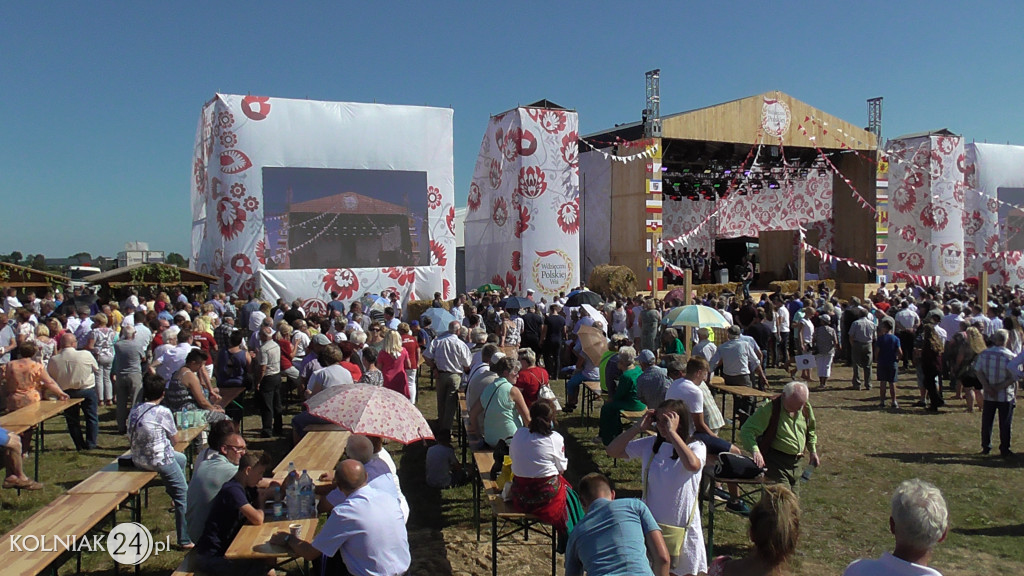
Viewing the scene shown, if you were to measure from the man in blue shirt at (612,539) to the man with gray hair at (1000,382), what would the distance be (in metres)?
5.74

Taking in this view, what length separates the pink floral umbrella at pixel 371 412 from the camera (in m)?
4.41

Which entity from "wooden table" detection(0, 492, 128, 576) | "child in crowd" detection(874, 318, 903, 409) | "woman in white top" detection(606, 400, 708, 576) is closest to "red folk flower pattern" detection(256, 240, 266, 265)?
"wooden table" detection(0, 492, 128, 576)

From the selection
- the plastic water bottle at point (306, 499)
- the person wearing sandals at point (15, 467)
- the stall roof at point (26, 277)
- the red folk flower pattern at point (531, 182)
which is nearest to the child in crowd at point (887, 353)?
the plastic water bottle at point (306, 499)

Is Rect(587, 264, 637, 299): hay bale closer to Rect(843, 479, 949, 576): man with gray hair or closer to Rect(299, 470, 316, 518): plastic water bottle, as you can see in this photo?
Rect(299, 470, 316, 518): plastic water bottle

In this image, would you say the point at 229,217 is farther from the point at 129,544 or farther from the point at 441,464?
the point at 129,544

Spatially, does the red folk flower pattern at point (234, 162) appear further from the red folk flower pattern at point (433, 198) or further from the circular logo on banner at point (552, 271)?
the circular logo on banner at point (552, 271)

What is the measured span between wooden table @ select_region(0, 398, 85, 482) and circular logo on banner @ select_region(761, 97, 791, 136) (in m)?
20.4

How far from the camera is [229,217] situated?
16.8 metres

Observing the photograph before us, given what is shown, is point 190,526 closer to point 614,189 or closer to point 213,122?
point 213,122

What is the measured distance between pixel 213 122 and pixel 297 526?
15.0 m

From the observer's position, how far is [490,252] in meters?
21.0

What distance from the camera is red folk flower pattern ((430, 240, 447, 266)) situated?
18656mm

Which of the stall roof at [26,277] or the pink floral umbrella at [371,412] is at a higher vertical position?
the stall roof at [26,277]

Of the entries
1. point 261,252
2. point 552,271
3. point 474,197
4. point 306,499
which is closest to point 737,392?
point 306,499
